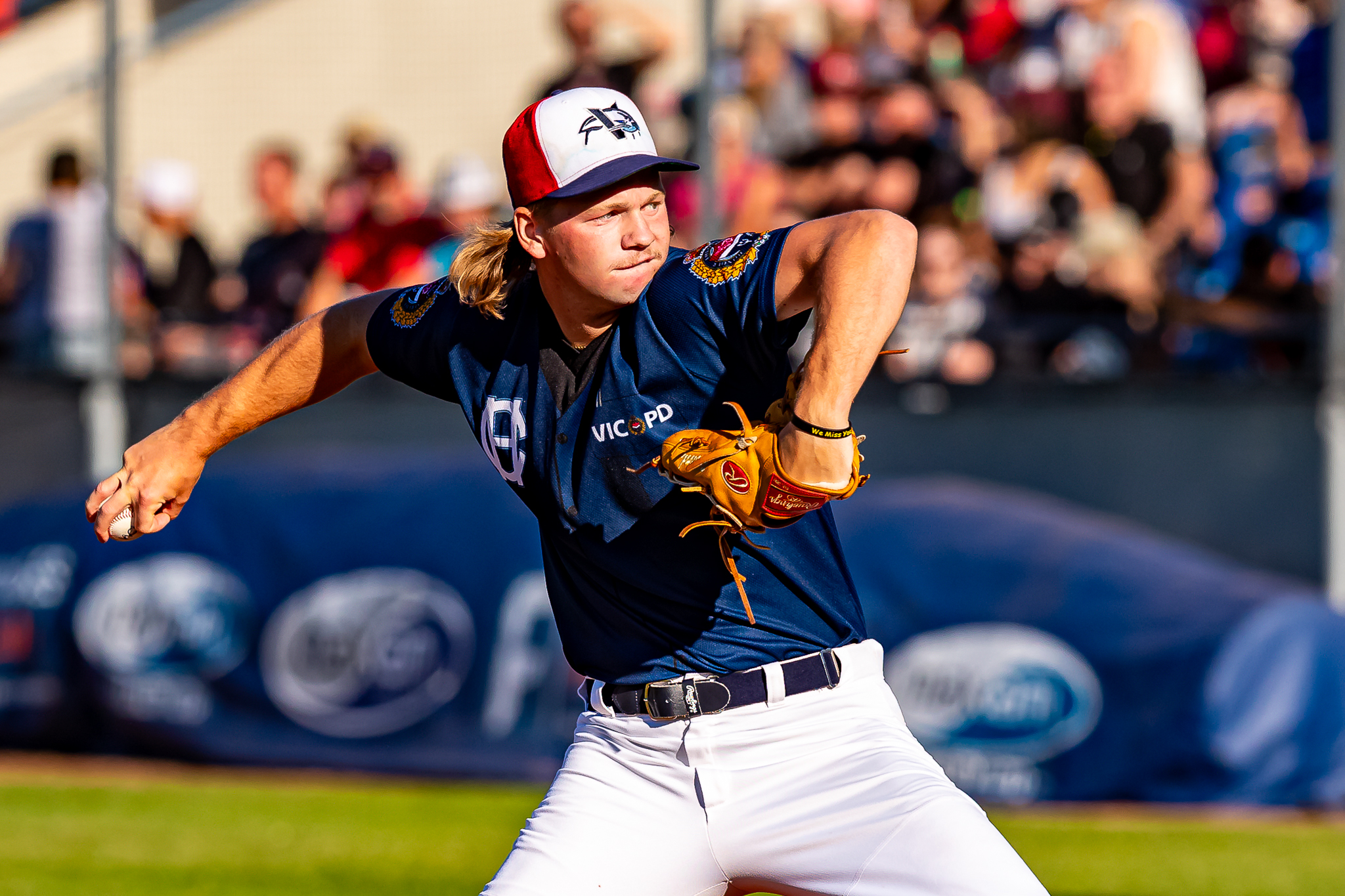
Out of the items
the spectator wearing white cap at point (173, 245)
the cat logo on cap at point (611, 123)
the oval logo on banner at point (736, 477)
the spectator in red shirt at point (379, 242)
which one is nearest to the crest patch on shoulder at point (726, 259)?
the cat logo on cap at point (611, 123)

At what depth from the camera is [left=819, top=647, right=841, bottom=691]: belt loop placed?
11.9 feet

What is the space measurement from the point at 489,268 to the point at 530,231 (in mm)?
205

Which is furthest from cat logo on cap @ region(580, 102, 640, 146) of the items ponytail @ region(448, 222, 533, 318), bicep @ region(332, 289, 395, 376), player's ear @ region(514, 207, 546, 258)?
bicep @ region(332, 289, 395, 376)

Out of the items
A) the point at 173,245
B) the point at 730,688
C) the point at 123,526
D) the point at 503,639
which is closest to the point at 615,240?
the point at 730,688

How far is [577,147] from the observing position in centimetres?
359

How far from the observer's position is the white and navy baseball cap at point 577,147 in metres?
3.56

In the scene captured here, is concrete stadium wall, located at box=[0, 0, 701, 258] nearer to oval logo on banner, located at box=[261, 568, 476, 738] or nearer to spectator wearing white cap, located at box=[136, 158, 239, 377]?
spectator wearing white cap, located at box=[136, 158, 239, 377]

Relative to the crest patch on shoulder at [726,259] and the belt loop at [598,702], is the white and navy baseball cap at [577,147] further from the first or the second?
the belt loop at [598,702]

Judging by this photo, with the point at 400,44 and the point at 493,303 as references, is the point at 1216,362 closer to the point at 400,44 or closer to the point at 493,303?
the point at 400,44

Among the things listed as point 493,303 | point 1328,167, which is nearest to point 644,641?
point 493,303

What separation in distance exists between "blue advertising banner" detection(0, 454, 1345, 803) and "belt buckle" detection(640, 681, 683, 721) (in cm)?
469

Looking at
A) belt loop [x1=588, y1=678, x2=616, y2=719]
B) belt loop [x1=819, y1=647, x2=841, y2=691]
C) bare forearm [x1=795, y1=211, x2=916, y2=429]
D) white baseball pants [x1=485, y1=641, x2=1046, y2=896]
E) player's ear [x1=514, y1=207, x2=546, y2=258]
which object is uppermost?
player's ear [x1=514, y1=207, x2=546, y2=258]

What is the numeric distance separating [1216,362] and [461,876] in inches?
198

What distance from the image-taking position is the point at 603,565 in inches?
147
